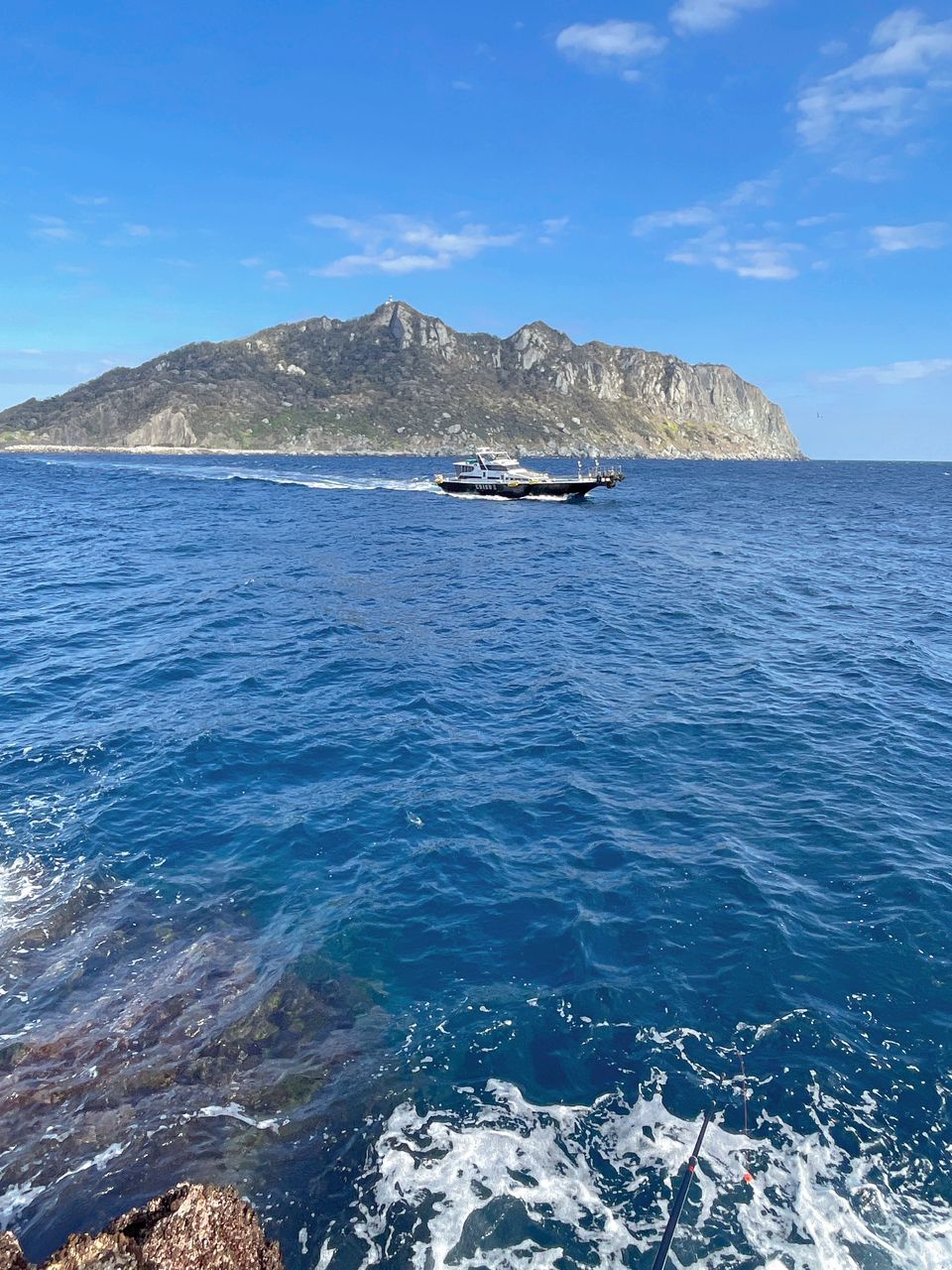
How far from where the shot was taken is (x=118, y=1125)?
9.38 m

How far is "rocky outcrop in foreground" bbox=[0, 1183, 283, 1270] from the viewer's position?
554 cm

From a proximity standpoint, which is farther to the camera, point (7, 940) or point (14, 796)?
point (14, 796)

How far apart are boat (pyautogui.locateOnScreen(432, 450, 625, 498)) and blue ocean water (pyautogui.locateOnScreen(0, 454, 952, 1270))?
208 feet

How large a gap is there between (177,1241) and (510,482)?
91.7 metres

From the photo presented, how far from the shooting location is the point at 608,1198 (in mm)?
8664

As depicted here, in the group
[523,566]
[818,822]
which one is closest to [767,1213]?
[818,822]

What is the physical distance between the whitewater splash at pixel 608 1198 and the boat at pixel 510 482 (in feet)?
280

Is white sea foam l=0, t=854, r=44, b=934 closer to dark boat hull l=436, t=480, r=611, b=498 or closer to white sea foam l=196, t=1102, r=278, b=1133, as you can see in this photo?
white sea foam l=196, t=1102, r=278, b=1133

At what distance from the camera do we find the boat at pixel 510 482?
92625mm

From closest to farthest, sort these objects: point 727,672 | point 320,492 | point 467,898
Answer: point 467,898 → point 727,672 → point 320,492

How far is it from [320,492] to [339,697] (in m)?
81.3

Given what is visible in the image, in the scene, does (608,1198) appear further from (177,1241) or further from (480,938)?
(177,1241)

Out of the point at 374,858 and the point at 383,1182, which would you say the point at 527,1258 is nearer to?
the point at 383,1182

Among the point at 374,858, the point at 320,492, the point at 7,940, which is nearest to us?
the point at 7,940
